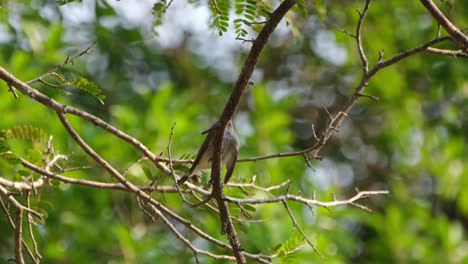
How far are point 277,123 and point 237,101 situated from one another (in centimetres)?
426

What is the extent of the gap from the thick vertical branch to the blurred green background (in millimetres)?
1942

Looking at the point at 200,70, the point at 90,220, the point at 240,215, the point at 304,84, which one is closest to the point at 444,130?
the point at 304,84

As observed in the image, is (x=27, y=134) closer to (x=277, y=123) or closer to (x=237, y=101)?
(x=237, y=101)

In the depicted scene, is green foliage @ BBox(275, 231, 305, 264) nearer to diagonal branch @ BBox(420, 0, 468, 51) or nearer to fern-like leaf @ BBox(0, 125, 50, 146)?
diagonal branch @ BBox(420, 0, 468, 51)

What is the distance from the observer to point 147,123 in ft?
19.3

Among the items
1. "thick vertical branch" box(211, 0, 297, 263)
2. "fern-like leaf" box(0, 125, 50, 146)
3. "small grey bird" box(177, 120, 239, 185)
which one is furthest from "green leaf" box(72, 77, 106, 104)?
"fern-like leaf" box(0, 125, 50, 146)

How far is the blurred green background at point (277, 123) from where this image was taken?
5453 mm

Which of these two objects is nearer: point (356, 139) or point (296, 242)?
point (296, 242)

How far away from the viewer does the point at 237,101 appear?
228 centimetres

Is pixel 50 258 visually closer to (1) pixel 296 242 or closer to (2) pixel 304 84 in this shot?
(1) pixel 296 242

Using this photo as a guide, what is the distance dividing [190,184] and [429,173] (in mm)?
5497

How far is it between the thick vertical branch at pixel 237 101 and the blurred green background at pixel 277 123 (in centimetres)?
194

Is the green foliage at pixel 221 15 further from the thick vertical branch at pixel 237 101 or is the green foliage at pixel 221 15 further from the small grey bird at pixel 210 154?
the thick vertical branch at pixel 237 101

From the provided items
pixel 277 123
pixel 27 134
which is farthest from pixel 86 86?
pixel 277 123
